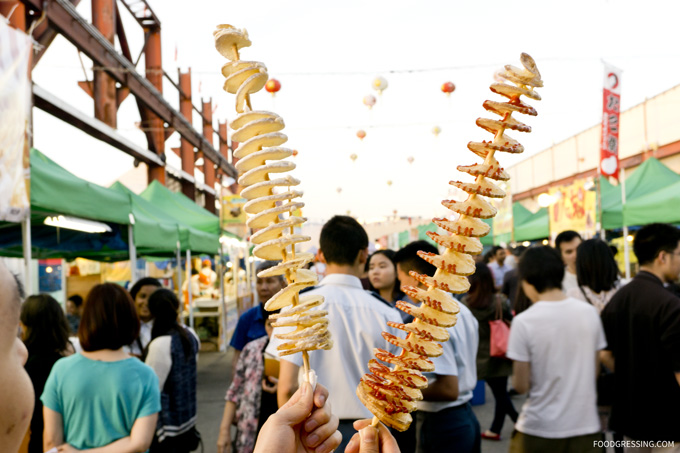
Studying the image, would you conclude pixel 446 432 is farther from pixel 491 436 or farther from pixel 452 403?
pixel 491 436

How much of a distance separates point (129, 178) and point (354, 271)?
25994mm

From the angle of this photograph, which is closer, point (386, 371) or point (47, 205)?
point (386, 371)

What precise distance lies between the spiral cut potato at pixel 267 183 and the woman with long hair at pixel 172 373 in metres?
3.32

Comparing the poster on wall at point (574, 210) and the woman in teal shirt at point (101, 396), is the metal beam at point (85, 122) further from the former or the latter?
the poster on wall at point (574, 210)

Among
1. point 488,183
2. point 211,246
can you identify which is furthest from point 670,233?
point 211,246

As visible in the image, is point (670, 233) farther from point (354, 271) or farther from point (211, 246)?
point (211, 246)

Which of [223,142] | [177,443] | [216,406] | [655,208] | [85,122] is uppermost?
[223,142]

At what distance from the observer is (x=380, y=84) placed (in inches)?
485

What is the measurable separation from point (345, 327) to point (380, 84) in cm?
1032

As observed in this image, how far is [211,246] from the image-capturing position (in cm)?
1023

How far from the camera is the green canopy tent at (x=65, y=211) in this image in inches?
167

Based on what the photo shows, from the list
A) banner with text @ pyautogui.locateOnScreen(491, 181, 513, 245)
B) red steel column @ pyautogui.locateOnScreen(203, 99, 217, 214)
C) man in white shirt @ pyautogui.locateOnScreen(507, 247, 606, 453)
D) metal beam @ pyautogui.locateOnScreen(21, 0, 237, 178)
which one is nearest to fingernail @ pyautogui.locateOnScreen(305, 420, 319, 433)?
man in white shirt @ pyautogui.locateOnScreen(507, 247, 606, 453)

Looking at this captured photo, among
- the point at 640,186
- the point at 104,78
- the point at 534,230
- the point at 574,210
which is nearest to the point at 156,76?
the point at 104,78

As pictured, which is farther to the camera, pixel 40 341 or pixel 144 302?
pixel 144 302
